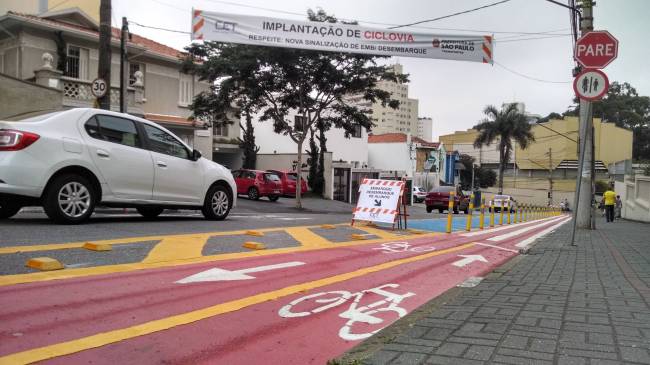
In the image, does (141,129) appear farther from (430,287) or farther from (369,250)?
(430,287)

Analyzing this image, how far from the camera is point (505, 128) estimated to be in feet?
175

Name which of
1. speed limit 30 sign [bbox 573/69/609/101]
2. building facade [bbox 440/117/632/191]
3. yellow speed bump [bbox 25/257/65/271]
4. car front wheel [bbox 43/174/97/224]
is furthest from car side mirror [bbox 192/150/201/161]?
building facade [bbox 440/117/632/191]

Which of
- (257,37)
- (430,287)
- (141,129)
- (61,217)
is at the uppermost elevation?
(257,37)

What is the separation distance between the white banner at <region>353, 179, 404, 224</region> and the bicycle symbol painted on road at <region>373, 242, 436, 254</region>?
231 cm

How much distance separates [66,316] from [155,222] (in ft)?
19.0

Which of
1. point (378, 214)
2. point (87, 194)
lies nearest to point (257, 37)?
point (378, 214)

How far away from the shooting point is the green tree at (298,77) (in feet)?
69.6

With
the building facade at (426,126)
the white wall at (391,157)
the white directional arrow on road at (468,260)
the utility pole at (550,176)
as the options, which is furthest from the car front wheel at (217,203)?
the building facade at (426,126)

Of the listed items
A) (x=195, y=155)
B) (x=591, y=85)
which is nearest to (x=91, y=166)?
(x=195, y=155)

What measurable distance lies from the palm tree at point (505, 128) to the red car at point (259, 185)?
33021 mm

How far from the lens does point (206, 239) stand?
7.65 m

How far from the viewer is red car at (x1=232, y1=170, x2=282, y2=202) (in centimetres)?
2667

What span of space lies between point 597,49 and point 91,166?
845 centimetres

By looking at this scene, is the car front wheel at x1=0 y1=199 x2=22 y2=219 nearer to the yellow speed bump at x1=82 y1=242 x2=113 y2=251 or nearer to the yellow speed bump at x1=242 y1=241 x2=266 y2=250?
the yellow speed bump at x1=82 y1=242 x2=113 y2=251
